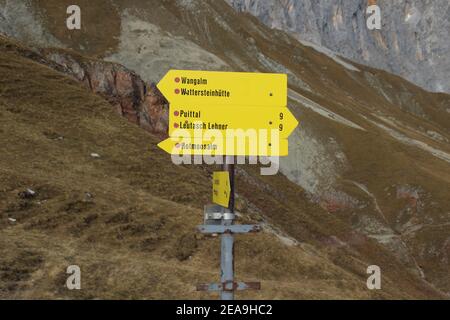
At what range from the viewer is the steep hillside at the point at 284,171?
30703mm

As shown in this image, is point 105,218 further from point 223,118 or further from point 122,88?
point 122,88

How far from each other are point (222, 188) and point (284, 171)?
71208 mm

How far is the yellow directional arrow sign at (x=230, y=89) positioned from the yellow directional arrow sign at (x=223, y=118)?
98 mm

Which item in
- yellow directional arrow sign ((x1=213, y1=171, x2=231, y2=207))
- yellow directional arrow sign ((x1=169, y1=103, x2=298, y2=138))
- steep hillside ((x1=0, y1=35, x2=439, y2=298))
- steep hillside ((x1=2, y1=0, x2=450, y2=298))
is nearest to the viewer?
yellow directional arrow sign ((x1=169, y1=103, x2=298, y2=138))

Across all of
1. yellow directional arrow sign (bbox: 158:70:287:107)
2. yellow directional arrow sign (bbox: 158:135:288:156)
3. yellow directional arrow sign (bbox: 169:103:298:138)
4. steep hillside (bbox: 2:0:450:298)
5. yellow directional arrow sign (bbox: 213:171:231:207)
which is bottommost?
yellow directional arrow sign (bbox: 213:171:231:207)

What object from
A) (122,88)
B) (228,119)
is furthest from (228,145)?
(122,88)

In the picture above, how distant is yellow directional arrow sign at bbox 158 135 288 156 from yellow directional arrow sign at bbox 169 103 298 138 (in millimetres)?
122

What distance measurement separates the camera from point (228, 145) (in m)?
9.23

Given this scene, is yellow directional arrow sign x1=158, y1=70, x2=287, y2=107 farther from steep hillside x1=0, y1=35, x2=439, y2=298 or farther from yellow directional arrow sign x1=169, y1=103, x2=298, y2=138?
steep hillside x1=0, y1=35, x2=439, y2=298

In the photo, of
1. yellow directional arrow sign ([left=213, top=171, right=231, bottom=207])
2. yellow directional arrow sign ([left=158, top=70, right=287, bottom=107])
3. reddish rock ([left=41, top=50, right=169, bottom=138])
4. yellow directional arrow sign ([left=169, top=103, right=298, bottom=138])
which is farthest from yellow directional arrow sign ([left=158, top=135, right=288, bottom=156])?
reddish rock ([left=41, top=50, right=169, bottom=138])

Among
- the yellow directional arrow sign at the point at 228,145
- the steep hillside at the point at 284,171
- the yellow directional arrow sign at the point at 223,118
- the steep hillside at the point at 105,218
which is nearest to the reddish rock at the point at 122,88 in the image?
the steep hillside at the point at 284,171

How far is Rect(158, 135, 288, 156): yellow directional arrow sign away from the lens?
9195mm

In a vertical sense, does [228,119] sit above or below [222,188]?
above
